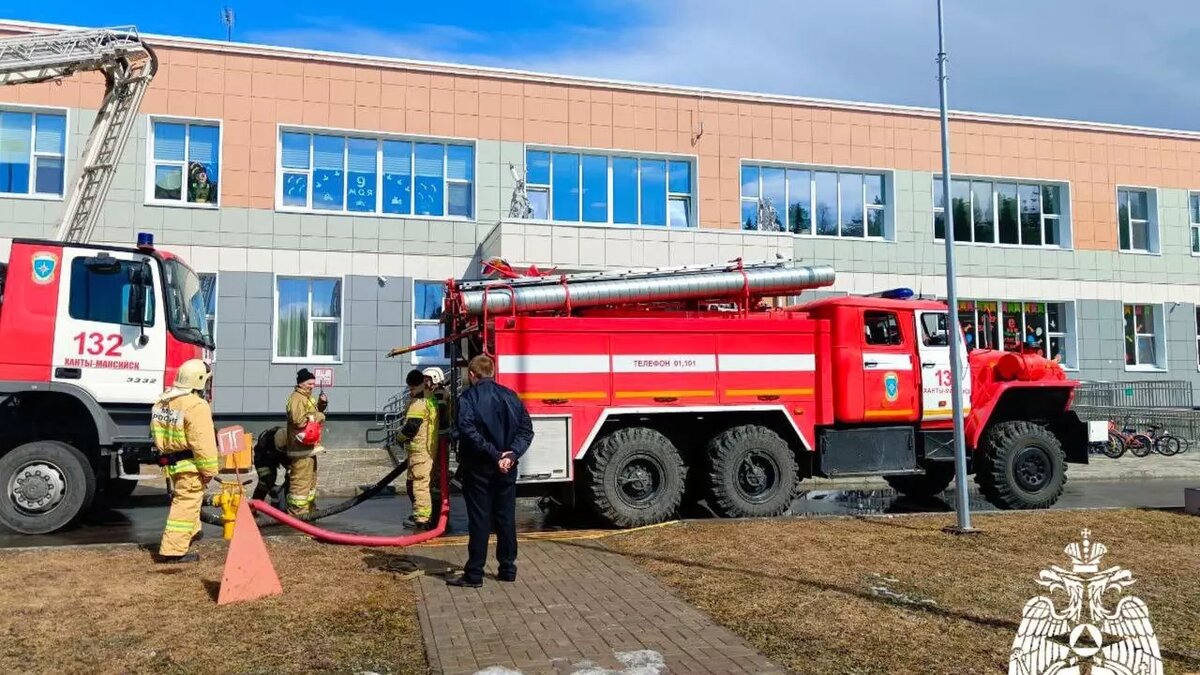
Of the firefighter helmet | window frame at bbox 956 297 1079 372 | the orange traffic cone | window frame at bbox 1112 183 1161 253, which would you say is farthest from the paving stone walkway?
window frame at bbox 1112 183 1161 253

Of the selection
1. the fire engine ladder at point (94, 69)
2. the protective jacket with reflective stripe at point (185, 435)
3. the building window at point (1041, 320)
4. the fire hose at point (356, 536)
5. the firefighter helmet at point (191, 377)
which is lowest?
the fire hose at point (356, 536)

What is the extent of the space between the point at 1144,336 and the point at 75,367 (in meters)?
26.8

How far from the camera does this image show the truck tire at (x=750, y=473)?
923cm

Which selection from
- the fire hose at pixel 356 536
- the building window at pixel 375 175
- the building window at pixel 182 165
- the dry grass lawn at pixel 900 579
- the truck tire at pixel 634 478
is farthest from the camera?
the building window at pixel 375 175

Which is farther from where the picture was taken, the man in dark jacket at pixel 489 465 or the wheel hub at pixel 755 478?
the wheel hub at pixel 755 478

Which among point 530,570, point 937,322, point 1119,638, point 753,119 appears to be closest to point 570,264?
point 753,119

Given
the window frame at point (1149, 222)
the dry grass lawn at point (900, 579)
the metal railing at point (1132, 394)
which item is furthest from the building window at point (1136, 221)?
the dry grass lawn at point (900, 579)

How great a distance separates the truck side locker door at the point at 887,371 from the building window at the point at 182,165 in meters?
14.4

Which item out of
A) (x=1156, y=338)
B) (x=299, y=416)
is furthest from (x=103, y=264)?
(x=1156, y=338)

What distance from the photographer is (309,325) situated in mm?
18594

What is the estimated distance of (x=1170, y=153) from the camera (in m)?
25.2

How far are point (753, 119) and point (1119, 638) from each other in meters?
18.7

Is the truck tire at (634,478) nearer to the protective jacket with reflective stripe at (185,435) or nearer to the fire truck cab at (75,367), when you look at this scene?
the protective jacket with reflective stripe at (185,435)

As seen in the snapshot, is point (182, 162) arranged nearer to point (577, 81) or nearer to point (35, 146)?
point (35, 146)
